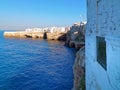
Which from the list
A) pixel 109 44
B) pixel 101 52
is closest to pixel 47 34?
pixel 101 52

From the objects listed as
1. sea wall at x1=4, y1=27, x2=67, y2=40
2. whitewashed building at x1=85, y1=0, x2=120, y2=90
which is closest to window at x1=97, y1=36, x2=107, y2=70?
whitewashed building at x1=85, y1=0, x2=120, y2=90

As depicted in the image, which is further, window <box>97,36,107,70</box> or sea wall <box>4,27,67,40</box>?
sea wall <box>4,27,67,40</box>

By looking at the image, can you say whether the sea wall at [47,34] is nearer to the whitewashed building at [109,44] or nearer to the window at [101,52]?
the window at [101,52]

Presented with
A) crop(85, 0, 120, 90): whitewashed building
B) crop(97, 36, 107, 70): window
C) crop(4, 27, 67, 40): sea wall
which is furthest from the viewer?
crop(4, 27, 67, 40): sea wall

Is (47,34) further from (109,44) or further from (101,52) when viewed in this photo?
(109,44)

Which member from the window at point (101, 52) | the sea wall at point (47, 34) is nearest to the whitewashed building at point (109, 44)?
the window at point (101, 52)

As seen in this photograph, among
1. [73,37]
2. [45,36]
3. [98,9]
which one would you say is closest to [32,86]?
[98,9]

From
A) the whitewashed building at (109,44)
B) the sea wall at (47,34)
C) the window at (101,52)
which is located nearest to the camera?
the whitewashed building at (109,44)

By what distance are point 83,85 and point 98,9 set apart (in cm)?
751

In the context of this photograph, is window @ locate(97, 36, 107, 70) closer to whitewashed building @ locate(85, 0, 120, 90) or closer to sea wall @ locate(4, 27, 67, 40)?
whitewashed building @ locate(85, 0, 120, 90)

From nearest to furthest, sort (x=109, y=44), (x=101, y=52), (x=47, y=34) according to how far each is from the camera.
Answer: (x=109, y=44), (x=101, y=52), (x=47, y=34)

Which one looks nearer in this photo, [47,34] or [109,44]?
[109,44]

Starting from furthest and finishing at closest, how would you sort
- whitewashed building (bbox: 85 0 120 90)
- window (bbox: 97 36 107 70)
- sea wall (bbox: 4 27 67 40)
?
sea wall (bbox: 4 27 67 40), window (bbox: 97 36 107 70), whitewashed building (bbox: 85 0 120 90)

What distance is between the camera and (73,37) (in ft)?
264
